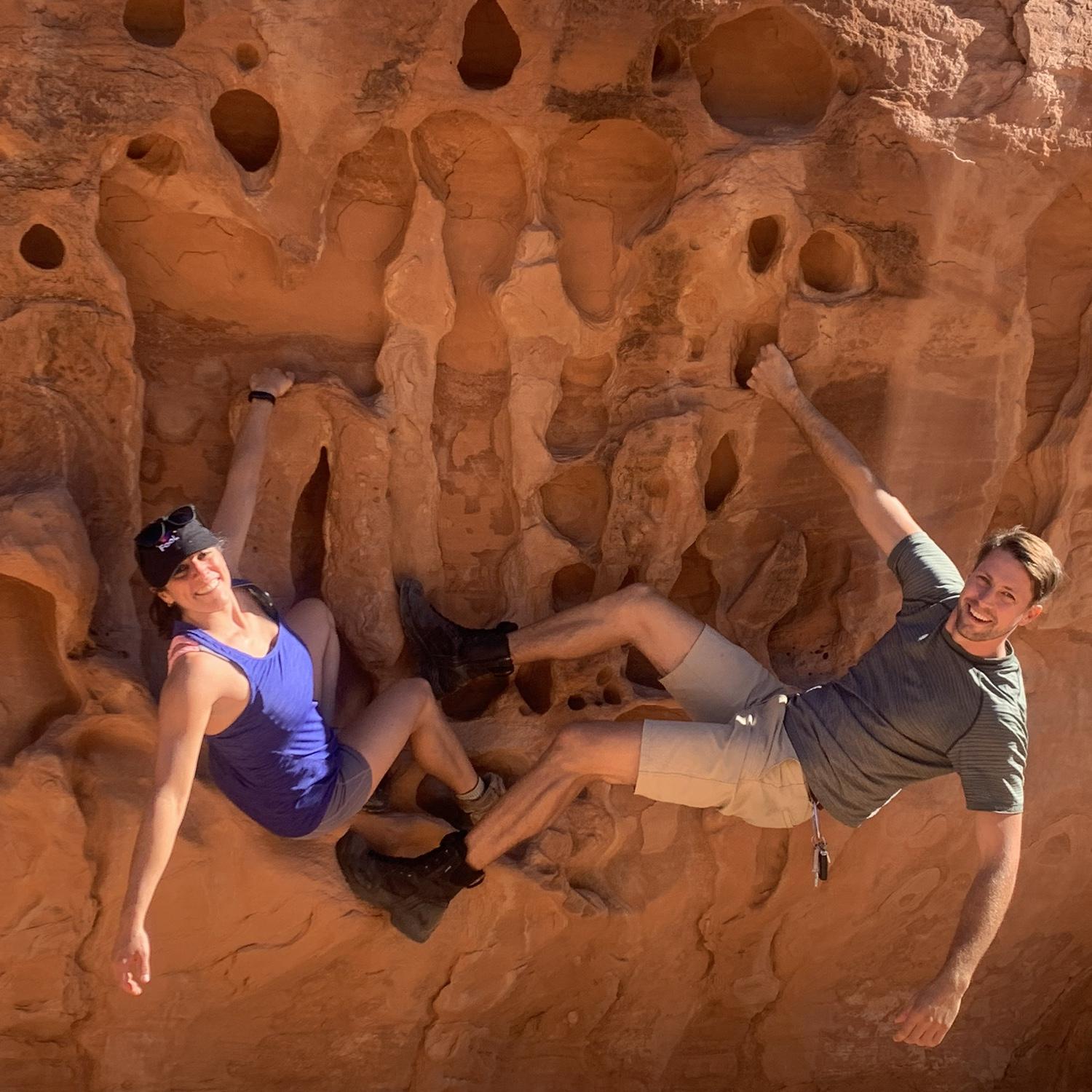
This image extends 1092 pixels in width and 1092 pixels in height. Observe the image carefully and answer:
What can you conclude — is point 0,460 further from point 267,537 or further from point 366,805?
point 366,805

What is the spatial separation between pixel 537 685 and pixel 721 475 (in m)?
0.77

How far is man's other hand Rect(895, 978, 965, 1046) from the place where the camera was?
9.36ft

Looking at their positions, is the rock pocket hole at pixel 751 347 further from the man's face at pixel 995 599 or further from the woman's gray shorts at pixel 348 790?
the woman's gray shorts at pixel 348 790

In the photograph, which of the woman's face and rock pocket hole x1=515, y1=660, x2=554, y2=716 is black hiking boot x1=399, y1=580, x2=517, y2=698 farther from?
the woman's face

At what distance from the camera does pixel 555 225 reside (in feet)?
11.8

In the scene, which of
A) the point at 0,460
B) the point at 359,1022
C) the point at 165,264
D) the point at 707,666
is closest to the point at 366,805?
the point at 359,1022

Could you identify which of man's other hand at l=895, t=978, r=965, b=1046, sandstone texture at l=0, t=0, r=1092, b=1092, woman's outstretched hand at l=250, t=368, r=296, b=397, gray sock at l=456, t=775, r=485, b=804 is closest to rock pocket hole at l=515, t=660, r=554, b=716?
sandstone texture at l=0, t=0, r=1092, b=1092

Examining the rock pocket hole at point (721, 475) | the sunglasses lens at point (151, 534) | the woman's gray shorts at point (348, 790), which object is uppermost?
the sunglasses lens at point (151, 534)

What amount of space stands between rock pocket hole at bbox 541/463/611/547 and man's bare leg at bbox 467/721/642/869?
618mm

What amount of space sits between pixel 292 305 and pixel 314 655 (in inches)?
35.1

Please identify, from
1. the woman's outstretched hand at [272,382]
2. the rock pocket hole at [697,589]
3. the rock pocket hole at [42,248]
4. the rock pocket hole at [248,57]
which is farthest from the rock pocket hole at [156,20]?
the rock pocket hole at [697,589]

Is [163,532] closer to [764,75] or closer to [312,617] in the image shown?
[312,617]

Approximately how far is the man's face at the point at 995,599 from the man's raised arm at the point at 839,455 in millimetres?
319

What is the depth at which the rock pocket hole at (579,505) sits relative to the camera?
3758mm
